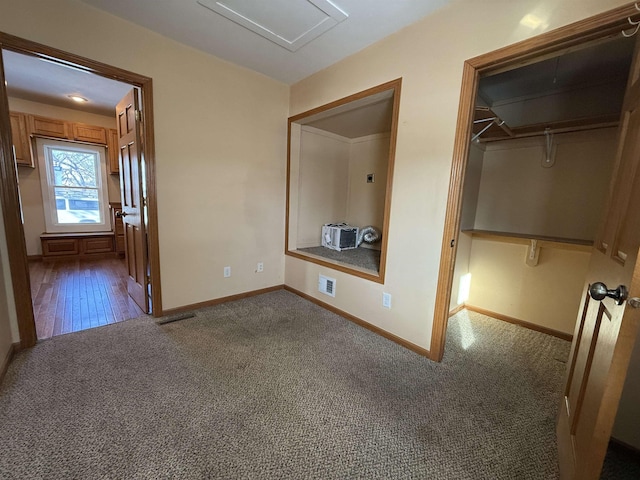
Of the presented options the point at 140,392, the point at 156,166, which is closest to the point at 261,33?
the point at 156,166

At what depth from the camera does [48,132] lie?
403cm

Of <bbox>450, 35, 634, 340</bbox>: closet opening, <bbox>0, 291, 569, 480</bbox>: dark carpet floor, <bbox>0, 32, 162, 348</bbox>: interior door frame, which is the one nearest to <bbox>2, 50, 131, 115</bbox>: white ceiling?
<bbox>0, 32, 162, 348</bbox>: interior door frame

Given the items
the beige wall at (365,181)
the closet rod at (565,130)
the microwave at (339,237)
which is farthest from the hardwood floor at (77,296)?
the closet rod at (565,130)

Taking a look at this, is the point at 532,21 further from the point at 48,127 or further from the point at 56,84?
the point at 48,127

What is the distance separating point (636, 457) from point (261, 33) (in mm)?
3463

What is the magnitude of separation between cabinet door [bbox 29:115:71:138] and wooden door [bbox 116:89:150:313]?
234 cm

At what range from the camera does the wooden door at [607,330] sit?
75 cm

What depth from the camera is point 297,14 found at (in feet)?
6.07

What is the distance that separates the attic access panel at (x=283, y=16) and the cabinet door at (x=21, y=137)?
4136 mm

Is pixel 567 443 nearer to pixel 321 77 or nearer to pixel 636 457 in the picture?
pixel 636 457

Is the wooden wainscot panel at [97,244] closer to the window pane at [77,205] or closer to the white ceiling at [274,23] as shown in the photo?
the window pane at [77,205]

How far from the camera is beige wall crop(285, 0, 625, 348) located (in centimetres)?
159

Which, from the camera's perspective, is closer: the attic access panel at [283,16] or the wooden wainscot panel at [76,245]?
the attic access panel at [283,16]

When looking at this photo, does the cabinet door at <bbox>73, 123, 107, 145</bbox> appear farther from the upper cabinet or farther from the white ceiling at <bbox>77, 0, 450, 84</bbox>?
the white ceiling at <bbox>77, 0, 450, 84</bbox>
